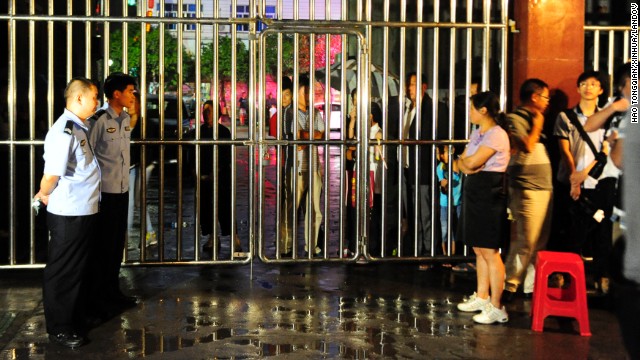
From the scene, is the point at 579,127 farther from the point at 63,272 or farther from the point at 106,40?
the point at 63,272

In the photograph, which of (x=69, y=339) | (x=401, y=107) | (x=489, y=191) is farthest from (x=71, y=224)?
(x=401, y=107)

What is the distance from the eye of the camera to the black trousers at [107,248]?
7.12 m

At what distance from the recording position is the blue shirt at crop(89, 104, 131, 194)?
7031mm

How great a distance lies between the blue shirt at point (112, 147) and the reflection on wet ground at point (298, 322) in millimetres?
1046

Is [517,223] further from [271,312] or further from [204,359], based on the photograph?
[204,359]

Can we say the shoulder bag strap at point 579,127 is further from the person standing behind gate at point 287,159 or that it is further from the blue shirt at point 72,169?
the blue shirt at point 72,169

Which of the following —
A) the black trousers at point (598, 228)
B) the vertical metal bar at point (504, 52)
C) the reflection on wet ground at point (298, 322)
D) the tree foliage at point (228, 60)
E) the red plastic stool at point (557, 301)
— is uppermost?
the tree foliage at point (228, 60)

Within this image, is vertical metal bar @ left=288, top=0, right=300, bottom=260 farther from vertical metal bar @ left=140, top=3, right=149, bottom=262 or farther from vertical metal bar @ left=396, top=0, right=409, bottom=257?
vertical metal bar @ left=140, top=3, right=149, bottom=262

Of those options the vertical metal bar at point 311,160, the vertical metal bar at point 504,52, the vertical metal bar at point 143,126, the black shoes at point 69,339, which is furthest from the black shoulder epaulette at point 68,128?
the vertical metal bar at point 504,52

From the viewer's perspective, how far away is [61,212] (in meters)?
6.33

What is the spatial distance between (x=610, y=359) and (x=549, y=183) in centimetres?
201

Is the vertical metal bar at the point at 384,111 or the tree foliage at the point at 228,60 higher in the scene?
the tree foliage at the point at 228,60

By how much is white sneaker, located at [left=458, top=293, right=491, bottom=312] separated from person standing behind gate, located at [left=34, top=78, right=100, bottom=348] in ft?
9.78

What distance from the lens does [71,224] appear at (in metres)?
6.34
